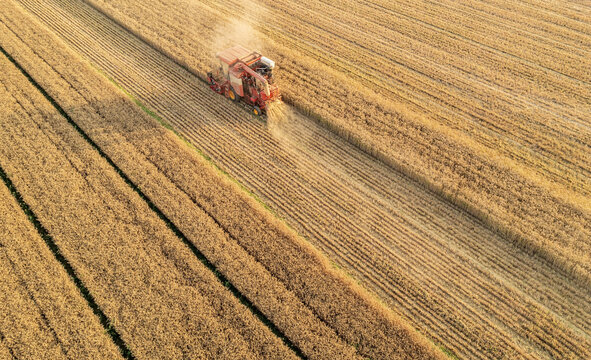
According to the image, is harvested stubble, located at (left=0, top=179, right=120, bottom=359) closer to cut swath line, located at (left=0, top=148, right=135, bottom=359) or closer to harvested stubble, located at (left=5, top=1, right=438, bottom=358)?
cut swath line, located at (left=0, top=148, right=135, bottom=359)

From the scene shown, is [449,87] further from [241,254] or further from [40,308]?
[40,308]

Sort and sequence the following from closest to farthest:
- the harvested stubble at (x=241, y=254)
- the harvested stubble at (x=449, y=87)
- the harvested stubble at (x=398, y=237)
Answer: the harvested stubble at (x=241, y=254), the harvested stubble at (x=398, y=237), the harvested stubble at (x=449, y=87)

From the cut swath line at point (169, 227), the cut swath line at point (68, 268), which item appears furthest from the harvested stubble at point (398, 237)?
the cut swath line at point (68, 268)

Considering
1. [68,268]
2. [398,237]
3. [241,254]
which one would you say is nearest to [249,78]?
[241,254]

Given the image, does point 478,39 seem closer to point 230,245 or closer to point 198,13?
point 198,13

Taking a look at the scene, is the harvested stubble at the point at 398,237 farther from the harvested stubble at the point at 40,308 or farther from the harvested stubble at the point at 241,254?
the harvested stubble at the point at 40,308

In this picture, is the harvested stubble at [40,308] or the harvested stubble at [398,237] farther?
the harvested stubble at [398,237]
